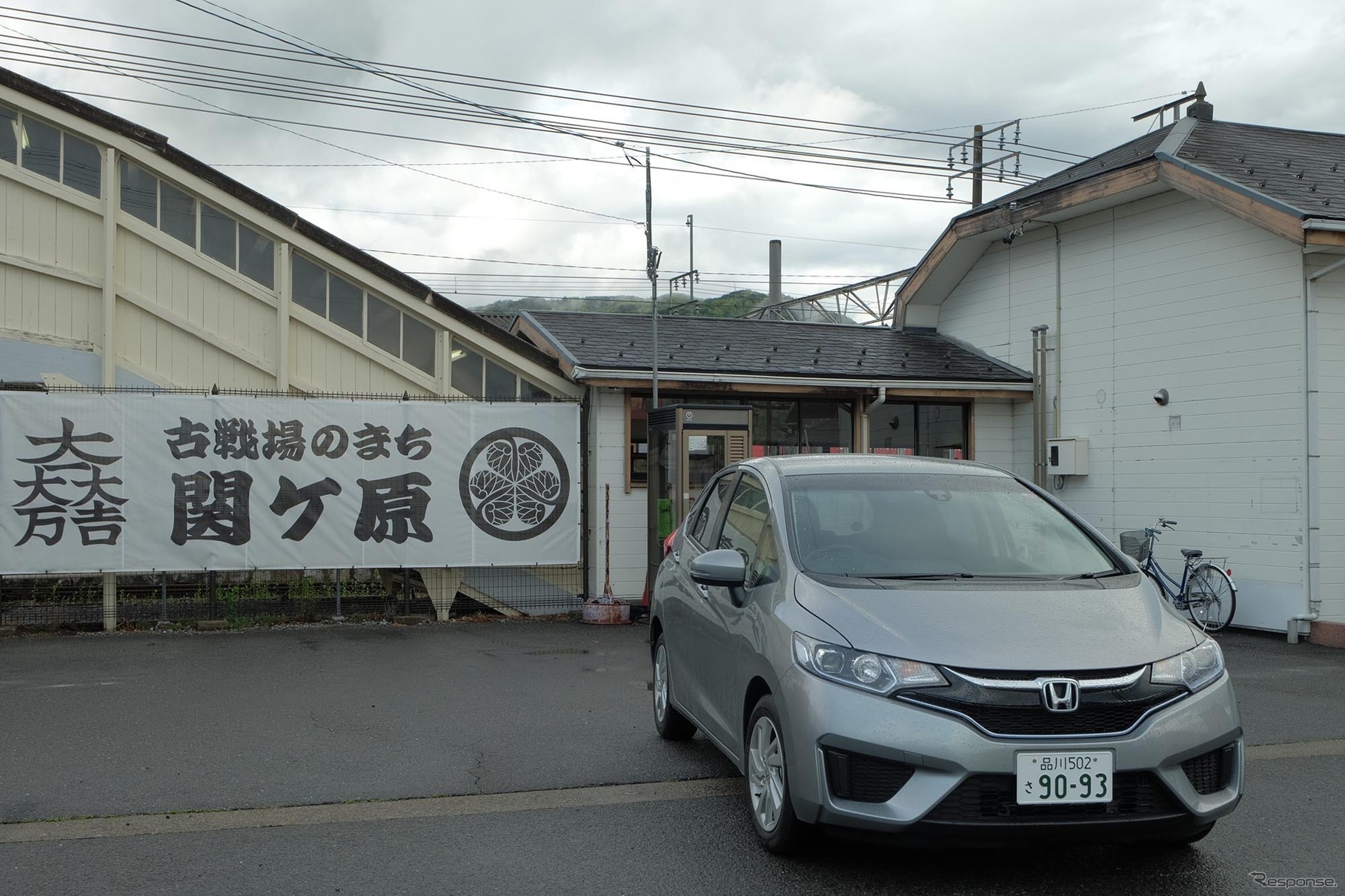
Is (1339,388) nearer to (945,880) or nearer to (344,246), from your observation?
(945,880)

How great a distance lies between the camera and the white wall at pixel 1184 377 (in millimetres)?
11562

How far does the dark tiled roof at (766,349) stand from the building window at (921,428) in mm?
617

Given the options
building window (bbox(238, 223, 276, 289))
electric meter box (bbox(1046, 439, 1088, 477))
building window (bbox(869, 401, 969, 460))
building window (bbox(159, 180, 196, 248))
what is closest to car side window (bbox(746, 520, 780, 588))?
building window (bbox(238, 223, 276, 289))

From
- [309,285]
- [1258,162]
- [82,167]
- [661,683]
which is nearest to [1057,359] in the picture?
[1258,162]

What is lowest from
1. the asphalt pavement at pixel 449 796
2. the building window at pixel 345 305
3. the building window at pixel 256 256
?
the asphalt pavement at pixel 449 796

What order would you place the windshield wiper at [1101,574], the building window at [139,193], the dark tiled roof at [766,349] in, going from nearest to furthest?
1. the windshield wiper at [1101,574]
2. the building window at [139,193]
3. the dark tiled roof at [766,349]

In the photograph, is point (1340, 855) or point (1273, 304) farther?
point (1273, 304)

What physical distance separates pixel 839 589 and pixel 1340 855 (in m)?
2.31

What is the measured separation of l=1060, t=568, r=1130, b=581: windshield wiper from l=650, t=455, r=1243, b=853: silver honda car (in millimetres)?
12

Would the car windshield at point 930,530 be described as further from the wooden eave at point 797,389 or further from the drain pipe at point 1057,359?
the drain pipe at point 1057,359

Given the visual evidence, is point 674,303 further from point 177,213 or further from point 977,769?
point 977,769

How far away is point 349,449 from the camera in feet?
40.4

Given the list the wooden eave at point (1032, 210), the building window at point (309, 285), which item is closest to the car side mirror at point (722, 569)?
the building window at point (309, 285)

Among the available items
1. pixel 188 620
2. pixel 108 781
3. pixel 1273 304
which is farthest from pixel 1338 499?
pixel 188 620
